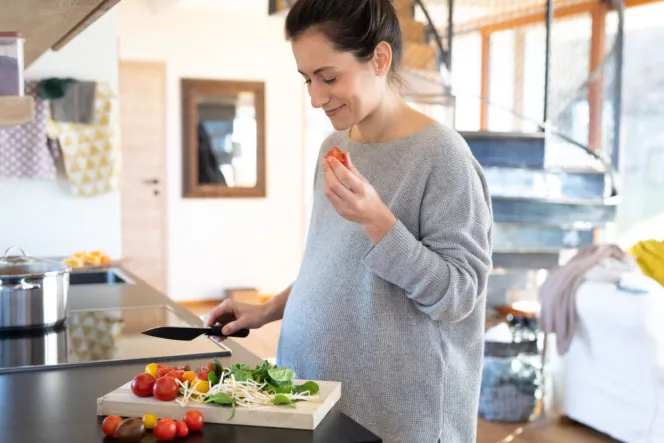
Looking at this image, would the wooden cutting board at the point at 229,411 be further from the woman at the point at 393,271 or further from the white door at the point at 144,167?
the white door at the point at 144,167

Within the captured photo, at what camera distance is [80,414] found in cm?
125

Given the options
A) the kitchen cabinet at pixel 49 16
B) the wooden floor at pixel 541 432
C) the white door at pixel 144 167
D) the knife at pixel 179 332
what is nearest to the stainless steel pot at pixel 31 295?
the knife at pixel 179 332

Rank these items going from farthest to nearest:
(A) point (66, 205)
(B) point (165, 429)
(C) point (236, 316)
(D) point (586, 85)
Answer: (D) point (586, 85), (A) point (66, 205), (C) point (236, 316), (B) point (165, 429)

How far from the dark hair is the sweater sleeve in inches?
9.2

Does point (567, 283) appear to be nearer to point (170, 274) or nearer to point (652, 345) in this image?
point (652, 345)

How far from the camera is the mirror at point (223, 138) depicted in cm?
786

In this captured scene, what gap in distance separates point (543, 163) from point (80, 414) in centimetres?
477

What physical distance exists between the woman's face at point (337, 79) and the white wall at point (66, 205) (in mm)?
3427

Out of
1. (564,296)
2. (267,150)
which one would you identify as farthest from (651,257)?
(267,150)

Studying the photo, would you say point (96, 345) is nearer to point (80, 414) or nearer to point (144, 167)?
point (80, 414)

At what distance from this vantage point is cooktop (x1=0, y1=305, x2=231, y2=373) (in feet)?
5.36

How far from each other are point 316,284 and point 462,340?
292mm

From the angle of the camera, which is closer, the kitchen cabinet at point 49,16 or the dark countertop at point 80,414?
the dark countertop at point 80,414

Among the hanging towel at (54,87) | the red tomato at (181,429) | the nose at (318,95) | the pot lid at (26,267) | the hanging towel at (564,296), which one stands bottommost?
the hanging towel at (564,296)
